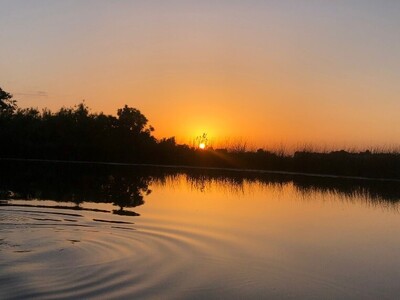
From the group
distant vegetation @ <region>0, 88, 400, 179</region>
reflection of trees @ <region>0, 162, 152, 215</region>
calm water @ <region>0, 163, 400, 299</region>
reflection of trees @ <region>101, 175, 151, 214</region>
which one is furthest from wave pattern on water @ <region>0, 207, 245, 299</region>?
distant vegetation @ <region>0, 88, 400, 179</region>

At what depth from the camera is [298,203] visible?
69.3 feet

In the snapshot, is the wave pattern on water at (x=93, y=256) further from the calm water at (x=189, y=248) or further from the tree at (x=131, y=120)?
the tree at (x=131, y=120)

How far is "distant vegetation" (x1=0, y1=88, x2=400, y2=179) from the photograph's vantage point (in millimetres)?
43156

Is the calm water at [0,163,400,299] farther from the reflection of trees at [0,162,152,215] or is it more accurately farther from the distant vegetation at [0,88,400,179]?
the distant vegetation at [0,88,400,179]

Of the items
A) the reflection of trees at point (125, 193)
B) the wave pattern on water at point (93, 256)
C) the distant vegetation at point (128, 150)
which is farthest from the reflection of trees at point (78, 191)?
the distant vegetation at point (128, 150)

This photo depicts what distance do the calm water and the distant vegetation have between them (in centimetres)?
2314

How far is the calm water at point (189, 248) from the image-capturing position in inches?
303

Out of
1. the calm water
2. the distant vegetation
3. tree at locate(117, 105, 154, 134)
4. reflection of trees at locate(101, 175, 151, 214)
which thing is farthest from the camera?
tree at locate(117, 105, 154, 134)

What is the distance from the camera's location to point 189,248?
10.6 metres

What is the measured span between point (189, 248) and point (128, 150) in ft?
140

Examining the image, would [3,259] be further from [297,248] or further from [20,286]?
[297,248]

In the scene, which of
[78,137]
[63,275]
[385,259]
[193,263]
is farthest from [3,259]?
[78,137]

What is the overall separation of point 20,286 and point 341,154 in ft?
133

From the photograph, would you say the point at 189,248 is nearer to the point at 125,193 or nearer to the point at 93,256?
the point at 93,256
